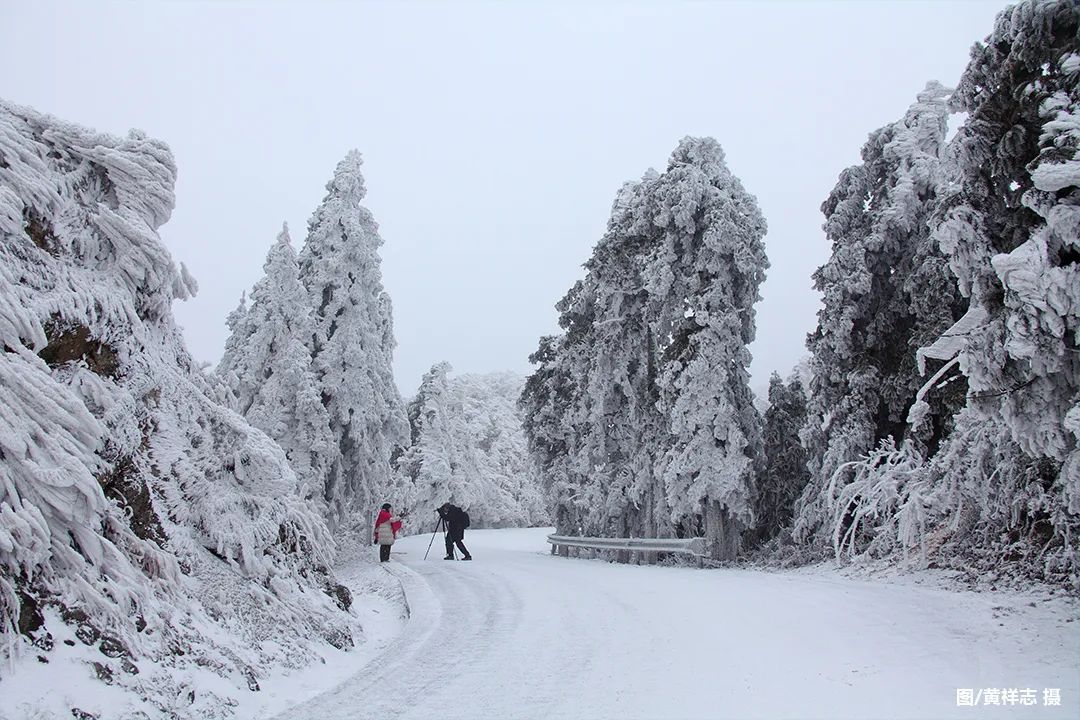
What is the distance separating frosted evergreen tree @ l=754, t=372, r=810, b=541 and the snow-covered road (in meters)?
11.1

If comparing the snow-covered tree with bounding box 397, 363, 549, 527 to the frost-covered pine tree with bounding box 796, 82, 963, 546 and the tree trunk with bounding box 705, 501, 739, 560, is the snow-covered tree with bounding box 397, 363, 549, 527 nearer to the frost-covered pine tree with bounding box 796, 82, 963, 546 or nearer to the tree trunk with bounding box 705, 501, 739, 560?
the tree trunk with bounding box 705, 501, 739, 560

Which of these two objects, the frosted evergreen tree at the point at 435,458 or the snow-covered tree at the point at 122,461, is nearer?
the snow-covered tree at the point at 122,461

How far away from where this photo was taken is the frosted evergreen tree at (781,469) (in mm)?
23328

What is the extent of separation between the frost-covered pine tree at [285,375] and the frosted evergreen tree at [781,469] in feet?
45.9

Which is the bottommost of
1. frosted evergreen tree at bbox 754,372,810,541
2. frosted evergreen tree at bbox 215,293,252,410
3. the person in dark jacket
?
the person in dark jacket

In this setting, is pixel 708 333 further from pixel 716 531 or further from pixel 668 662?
pixel 668 662

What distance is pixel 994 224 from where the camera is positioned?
8.42 m

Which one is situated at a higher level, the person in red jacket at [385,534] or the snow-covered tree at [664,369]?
the snow-covered tree at [664,369]

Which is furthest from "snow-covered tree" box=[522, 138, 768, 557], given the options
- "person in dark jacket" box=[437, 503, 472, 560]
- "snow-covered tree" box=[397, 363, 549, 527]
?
"snow-covered tree" box=[397, 363, 549, 527]

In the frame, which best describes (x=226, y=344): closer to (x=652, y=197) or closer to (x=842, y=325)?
(x=652, y=197)

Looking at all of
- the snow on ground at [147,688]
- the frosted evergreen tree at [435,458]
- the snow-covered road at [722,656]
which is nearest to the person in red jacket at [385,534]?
the snow-covered road at [722,656]

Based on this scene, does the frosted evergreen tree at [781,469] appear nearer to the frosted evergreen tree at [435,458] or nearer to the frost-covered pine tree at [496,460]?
the frost-covered pine tree at [496,460]

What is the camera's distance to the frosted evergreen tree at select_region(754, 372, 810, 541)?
23.3m

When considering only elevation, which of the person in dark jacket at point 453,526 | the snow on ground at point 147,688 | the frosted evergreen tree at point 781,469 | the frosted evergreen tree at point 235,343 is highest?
the frosted evergreen tree at point 235,343
